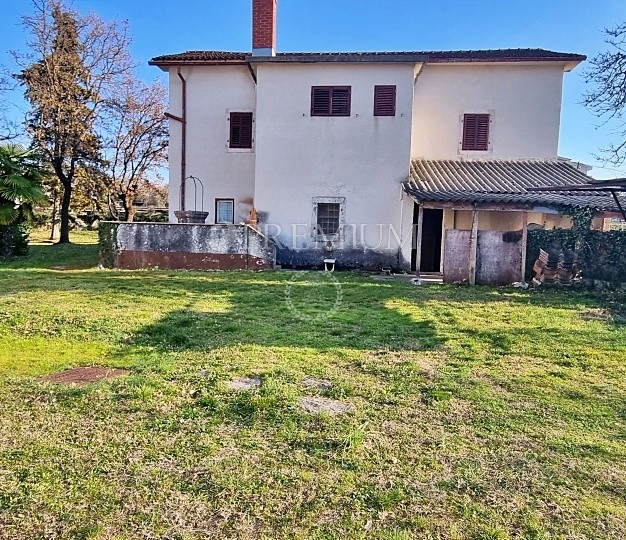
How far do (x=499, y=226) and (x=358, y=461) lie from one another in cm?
1449

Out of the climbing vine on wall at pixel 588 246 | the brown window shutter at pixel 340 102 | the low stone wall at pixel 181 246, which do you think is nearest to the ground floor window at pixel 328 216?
the low stone wall at pixel 181 246

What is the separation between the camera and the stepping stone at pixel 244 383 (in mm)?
4926

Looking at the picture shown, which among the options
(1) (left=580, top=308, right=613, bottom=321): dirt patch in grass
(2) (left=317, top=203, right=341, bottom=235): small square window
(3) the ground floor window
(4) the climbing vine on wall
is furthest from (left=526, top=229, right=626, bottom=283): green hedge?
(2) (left=317, top=203, right=341, bottom=235): small square window

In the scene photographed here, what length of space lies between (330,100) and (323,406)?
13.5 metres

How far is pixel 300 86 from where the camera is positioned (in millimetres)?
16016

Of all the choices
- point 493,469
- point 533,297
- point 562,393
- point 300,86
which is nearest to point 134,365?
point 493,469

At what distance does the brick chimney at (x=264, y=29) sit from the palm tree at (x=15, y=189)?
30.6ft

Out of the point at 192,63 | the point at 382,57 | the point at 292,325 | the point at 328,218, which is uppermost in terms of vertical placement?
the point at 192,63

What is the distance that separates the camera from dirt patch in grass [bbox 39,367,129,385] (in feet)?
16.5

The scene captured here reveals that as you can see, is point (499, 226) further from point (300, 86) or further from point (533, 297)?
point (300, 86)

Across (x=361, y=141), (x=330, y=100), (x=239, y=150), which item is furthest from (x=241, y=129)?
(x=361, y=141)

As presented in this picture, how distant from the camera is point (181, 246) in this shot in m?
14.8

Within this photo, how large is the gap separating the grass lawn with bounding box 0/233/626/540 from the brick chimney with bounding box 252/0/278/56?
11738mm

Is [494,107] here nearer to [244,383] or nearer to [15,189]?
[244,383]
